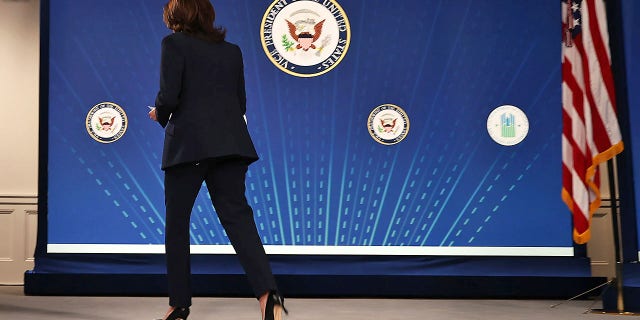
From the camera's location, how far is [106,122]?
4.68 metres

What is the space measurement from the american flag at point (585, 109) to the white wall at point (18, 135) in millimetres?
4065

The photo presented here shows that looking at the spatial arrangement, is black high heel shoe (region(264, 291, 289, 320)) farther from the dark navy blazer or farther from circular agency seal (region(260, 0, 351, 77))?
circular agency seal (region(260, 0, 351, 77))

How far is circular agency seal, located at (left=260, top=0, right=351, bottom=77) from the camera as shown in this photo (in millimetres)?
4684

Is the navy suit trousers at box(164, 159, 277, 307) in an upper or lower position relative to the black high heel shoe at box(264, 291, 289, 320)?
upper

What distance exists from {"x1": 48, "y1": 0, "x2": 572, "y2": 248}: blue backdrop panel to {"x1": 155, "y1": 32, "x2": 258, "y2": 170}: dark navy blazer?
6.16 ft

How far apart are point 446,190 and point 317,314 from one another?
1384 mm

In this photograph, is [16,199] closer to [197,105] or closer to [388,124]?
[388,124]

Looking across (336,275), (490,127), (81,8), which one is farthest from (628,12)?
(81,8)

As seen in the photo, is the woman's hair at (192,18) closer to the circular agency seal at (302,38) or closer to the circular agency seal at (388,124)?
the circular agency seal at (302,38)

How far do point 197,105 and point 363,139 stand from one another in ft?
6.74

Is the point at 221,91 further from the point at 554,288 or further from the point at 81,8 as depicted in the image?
the point at 554,288

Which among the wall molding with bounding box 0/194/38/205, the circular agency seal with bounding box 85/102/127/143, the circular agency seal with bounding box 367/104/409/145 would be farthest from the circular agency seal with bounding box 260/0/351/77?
the wall molding with bounding box 0/194/38/205

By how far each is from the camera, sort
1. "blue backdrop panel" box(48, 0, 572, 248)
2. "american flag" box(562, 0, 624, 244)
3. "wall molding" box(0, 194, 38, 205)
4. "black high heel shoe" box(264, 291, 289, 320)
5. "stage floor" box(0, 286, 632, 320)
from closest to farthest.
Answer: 1. "black high heel shoe" box(264, 291, 289, 320)
2. "stage floor" box(0, 286, 632, 320)
3. "american flag" box(562, 0, 624, 244)
4. "blue backdrop panel" box(48, 0, 572, 248)
5. "wall molding" box(0, 194, 38, 205)

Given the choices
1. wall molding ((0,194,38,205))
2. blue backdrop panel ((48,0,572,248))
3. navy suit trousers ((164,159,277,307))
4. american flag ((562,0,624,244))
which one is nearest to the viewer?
navy suit trousers ((164,159,277,307))
